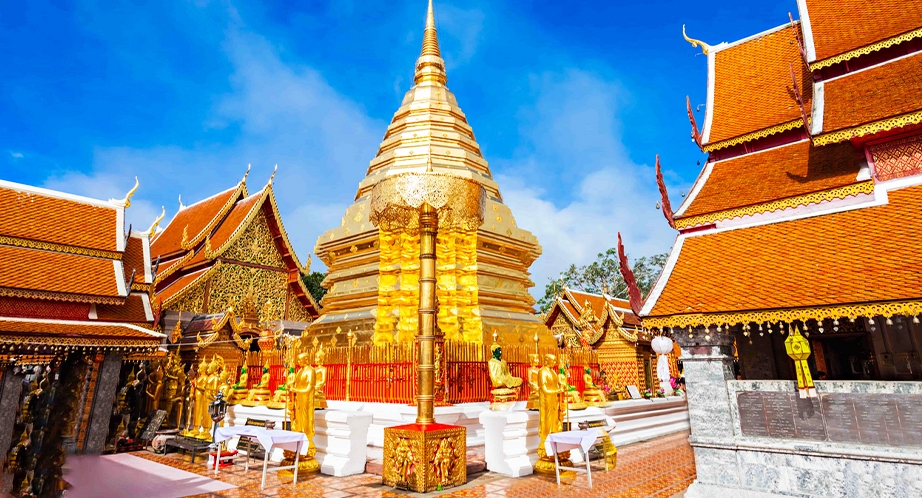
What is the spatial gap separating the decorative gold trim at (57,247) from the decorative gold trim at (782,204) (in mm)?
10877

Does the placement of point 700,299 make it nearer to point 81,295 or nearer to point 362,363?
point 362,363

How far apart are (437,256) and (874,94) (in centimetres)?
730

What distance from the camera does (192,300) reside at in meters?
16.3

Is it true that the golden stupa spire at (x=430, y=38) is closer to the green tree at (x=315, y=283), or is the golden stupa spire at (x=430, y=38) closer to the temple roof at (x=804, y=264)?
the temple roof at (x=804, y=264)

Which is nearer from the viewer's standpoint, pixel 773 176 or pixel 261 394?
pixel 773 176

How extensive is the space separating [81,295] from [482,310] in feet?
24.4

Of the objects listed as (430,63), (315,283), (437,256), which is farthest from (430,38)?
(315,283)

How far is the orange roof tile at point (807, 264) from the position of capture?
4691 millimetres

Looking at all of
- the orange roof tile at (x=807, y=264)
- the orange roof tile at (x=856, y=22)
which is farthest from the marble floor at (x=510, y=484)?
the orange roof tile at (x=856, y=22)

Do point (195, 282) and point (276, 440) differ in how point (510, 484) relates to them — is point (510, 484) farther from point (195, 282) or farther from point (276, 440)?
point (195, 282)

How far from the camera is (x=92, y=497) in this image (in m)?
5.13

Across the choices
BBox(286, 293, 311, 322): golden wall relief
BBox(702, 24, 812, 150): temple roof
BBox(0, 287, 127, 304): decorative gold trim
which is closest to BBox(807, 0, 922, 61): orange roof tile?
BBox(702, 24, 812, 150): temple roof

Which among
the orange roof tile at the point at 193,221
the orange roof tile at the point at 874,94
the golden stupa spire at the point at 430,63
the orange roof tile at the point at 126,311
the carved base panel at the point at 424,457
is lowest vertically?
the carved base panel at the point at 424,457

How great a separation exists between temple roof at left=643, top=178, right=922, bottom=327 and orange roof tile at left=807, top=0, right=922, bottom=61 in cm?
270
